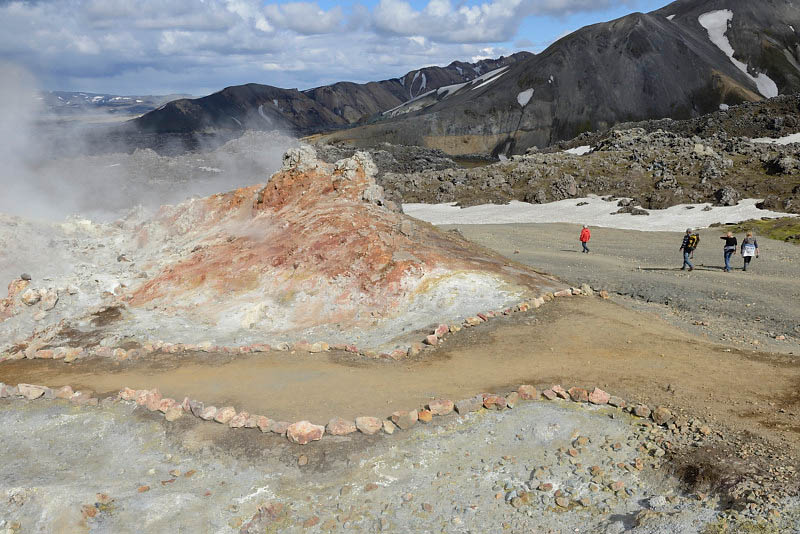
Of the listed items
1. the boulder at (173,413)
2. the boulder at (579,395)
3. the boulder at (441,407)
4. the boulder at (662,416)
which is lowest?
the boulder at (173,413)

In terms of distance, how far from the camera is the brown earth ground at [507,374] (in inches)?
505

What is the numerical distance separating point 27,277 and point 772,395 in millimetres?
23758

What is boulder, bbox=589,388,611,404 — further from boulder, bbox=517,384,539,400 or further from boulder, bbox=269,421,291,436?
boulder, bbox=269,421,291,436

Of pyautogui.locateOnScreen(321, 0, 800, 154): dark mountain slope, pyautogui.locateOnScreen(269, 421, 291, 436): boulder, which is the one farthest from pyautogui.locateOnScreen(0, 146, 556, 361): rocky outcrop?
pyautogui.locateOnScreen(321, 0, 800, 154): dark mountain slope

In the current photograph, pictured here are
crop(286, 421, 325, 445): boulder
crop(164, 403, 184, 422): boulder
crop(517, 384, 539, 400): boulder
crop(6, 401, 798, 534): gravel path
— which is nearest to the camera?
crop(6, 401, 798, 534): gravel path

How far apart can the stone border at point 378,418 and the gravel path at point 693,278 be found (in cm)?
713

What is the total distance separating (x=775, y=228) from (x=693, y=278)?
2080 cm

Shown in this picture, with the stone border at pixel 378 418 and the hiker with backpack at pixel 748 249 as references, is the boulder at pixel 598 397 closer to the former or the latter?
the stone border at pixel 378 418

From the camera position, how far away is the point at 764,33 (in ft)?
456

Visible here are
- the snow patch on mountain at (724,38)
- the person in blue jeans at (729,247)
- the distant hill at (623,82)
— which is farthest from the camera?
the snow patch on mountain at (724,38)

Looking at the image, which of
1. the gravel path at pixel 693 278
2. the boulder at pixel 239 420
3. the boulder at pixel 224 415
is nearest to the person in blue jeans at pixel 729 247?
the gravel path at pixel 693 278

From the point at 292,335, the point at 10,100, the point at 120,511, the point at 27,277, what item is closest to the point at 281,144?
the point at 10,100

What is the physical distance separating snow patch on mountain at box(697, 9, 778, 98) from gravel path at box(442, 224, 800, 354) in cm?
10801

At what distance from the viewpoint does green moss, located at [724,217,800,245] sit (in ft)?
128
